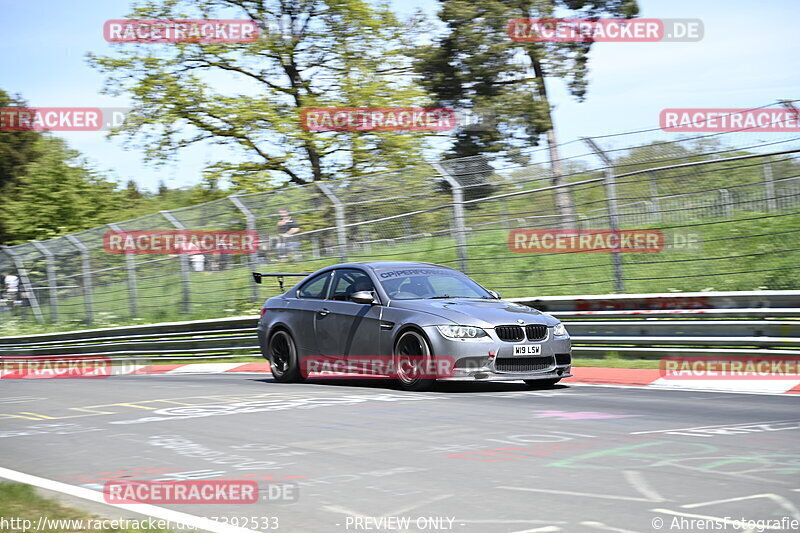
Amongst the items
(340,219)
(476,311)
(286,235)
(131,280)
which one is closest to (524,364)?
(476,311)

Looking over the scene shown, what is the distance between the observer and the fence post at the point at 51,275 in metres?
26.0

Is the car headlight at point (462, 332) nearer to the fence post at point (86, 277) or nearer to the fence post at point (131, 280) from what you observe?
the fence post at point (131, 280)

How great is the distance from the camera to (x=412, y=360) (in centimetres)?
1041

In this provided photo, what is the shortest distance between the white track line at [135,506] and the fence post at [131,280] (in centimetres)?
1693

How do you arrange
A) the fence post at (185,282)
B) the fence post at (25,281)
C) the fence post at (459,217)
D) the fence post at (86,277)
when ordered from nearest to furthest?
1. the fence post at (459,217)
2. the fence post at (185,282)
3. the fence post at (86,277)
4. the fence post at (25,281)

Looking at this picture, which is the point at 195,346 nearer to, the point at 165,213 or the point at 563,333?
the point at 165,213

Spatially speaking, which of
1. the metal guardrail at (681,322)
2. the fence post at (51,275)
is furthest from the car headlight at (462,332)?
the fence post at (51,275)

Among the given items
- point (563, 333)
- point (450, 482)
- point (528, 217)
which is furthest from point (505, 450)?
point (528, 217)

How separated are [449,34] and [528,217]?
76.2 ft

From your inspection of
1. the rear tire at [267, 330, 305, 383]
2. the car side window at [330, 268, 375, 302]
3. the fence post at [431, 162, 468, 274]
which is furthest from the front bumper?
the fence post at [431, 162, 468, 274]

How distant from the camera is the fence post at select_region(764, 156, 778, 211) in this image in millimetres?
12070

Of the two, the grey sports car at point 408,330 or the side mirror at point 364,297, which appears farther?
the side mirror at point 364,297

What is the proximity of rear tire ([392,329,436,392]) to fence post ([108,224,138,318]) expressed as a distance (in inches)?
540

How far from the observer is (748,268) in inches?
486
